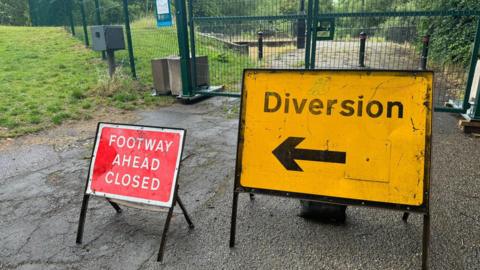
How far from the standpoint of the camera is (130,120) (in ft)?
19.8

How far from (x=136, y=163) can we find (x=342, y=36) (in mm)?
4114

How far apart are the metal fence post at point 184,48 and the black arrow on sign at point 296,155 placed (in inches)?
179

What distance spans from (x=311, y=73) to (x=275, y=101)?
0.33 metres

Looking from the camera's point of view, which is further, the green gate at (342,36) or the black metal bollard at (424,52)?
the black metal bollard at (424,52)

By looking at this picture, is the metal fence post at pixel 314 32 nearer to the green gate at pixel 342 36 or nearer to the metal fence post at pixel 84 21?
the green gate at pixel 342 36

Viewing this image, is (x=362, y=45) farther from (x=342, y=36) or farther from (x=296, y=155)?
(x=296, y=155)

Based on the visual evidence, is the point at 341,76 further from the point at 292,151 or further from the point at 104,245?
the point at 104,245

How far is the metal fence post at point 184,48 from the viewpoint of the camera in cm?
643

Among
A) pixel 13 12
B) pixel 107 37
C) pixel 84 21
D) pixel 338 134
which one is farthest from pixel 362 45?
pixel 13 12

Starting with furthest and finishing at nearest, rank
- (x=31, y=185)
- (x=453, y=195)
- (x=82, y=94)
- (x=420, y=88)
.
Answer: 1. (x=82, y=94)
2. (x=31, y=185)
3. (x=453, y=195)
4. (x=420, y=88)

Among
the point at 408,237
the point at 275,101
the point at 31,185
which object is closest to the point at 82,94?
the point at 31,185

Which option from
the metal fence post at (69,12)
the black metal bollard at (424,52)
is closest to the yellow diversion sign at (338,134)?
the black metal bollard at (424,52)

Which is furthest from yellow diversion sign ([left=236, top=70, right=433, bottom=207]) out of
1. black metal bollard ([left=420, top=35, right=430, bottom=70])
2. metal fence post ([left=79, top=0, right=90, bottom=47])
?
metal fence post ([left=79, top=0, right=90, bottom=47])

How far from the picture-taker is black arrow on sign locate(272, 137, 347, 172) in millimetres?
2529
